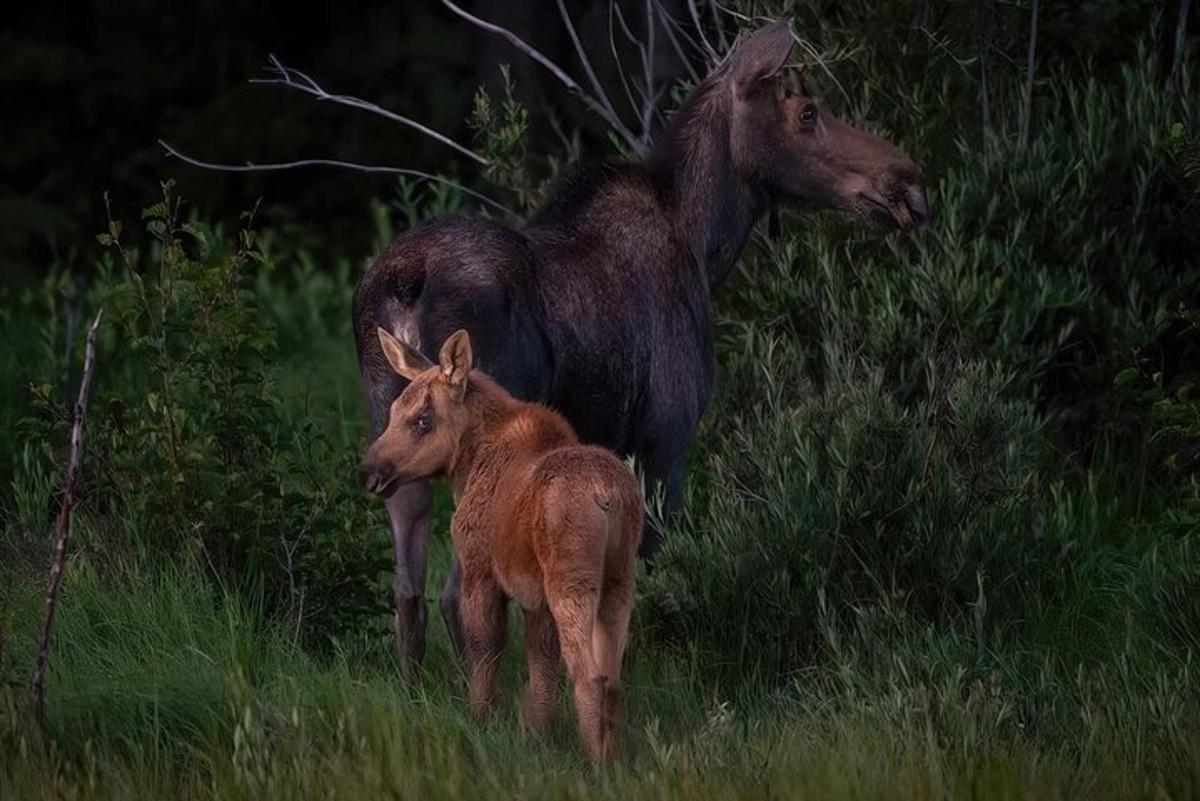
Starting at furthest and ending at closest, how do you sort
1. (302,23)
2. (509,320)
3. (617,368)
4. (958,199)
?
(302,23) < (958,199) < (617,368) < (509,320)

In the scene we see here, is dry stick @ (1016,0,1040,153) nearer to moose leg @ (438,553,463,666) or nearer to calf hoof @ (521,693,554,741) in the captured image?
moose leg @ (438,553,463,666)

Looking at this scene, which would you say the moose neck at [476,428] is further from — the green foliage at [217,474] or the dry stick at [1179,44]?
the dry stick at [1179,44]

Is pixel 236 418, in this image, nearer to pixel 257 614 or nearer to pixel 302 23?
pixel 257 614

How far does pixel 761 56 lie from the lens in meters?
8.64

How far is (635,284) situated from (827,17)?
276 centimetres

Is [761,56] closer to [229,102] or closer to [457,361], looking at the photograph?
[457,361]

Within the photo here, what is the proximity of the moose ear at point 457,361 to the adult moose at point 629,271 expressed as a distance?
0.52 meters

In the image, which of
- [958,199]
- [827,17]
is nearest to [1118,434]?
[958,199]

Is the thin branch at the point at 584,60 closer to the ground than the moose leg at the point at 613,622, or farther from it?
farther from it

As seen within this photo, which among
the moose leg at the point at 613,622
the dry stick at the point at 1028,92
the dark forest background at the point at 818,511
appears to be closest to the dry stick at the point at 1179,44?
the dark forest background at the point at 818,511

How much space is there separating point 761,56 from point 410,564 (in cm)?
238

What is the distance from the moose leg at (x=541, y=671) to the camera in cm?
657

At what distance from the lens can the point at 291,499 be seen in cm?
772

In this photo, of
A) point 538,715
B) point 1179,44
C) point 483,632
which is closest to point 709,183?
point 1179,44
